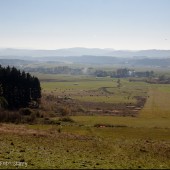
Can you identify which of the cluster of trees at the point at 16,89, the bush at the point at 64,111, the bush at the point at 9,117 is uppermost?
the cluster of trees at the point at 16,89

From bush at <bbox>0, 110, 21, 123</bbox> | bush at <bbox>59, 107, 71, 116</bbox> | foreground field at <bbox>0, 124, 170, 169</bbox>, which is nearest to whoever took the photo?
foreground field at <bbox>0, 124, 170, 169</bbox>

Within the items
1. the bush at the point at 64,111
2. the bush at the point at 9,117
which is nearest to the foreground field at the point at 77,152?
the bush at the point at 9,117

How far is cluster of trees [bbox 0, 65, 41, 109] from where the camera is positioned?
93938 mm

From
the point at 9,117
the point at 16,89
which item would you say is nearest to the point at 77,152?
the point at 9,117

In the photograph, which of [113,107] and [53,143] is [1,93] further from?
[53,143]

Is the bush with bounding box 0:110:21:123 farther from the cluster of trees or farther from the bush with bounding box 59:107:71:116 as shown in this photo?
the bush with bounding box 59:107:71:116

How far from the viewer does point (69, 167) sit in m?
25.4

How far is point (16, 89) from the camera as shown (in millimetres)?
96062

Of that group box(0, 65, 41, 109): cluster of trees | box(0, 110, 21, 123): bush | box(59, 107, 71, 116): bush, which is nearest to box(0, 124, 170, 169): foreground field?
box(0, 110, 21, 123): bush

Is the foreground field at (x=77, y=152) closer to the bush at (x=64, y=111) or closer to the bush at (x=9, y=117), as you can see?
the bush at (x=9, y=117)

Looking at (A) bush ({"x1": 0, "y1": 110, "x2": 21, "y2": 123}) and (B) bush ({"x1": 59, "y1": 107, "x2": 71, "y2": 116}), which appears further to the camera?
(B) bush ({"x1": 59, "y1": 107, "x2": 71, "y2": 116})

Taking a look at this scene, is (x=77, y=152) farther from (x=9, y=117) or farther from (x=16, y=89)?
(x=16, y=89)

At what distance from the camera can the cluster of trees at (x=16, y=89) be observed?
308ft

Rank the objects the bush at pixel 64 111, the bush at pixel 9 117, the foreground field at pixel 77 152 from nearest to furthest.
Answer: the foreground field at pixel 77 152 → the bush at pixel 9 117 → the bush at pixel 64 111
